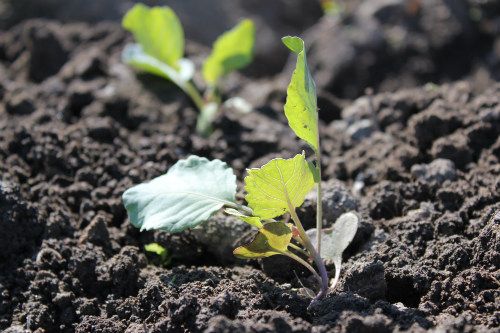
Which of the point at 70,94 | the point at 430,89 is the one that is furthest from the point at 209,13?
the point at 430,89

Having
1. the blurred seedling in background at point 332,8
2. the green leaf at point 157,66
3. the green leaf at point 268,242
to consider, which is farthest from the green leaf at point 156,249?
the blurred seedling in background at point 332,8

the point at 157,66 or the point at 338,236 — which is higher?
the point at 157,66

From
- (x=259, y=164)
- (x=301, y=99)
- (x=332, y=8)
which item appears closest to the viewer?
(x=301, y=99)

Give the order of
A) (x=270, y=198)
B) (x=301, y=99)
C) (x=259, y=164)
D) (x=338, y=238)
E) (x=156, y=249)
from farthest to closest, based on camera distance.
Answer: (x=259, y=164) → (x=156, y=249) → (x=338, y=238) → (x=270, y=198) → (x=301, y=99)

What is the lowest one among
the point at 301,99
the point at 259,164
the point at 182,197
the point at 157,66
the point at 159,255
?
the point at 159,255

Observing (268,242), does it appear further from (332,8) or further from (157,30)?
(332,8)

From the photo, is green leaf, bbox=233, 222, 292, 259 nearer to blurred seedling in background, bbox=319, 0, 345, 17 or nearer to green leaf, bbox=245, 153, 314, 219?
green leaf, bbox=245, 153, 314, 219

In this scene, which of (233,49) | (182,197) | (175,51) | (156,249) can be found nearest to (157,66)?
(175,51)

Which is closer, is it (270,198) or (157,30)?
(270,198)
